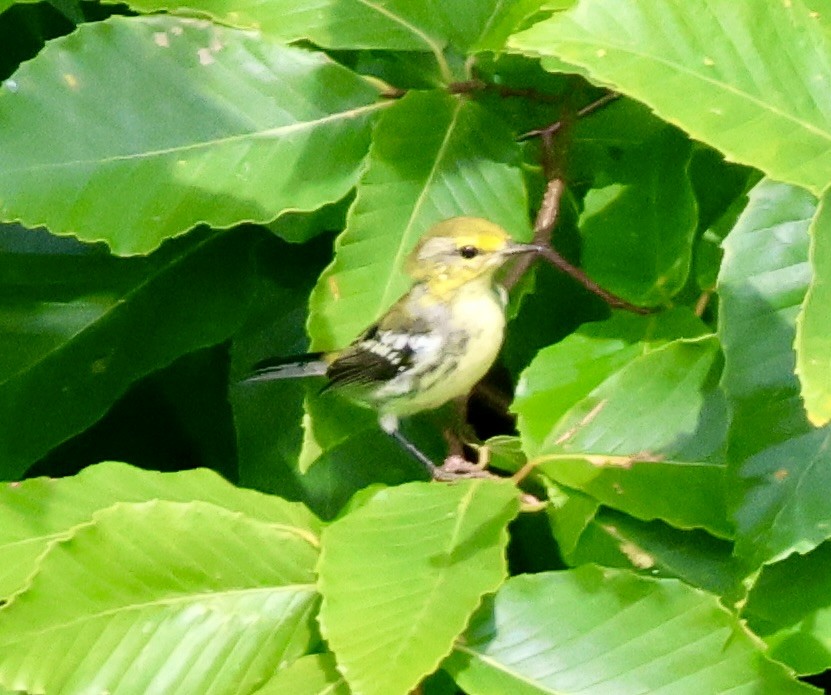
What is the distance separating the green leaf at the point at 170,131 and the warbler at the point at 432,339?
0.16m

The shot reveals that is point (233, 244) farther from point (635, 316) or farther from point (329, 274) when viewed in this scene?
point (635, 316)

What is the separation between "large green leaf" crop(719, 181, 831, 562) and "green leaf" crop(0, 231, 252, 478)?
59 centimetres

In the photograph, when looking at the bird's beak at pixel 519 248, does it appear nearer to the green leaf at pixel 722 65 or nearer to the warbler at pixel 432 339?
the warbler at pixel 432 339

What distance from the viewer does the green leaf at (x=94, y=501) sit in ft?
2.96

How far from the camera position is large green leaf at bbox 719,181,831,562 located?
2.55 feet

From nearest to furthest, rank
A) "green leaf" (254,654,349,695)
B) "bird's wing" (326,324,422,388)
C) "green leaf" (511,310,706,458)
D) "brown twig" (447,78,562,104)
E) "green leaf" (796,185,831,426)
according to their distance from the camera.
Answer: "green leaf" (796,185,831,426) → "green leaf" (254,654,349,695) → "green leaf" (511,310,706,458) → "brown twig" (447,78,562,104) → "bird's wing" (326,324,422,388)

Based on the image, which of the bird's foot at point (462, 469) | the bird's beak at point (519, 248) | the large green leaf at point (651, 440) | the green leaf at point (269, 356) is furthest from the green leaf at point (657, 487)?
the green leaf at point (269, 356)

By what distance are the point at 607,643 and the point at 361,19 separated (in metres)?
0.64

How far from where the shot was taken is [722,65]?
0.76 metres

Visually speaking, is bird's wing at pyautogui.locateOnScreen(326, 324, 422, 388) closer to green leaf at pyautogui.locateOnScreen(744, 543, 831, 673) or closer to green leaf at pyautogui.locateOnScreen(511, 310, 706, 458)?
green leaf at pyautogui.locateOnScreen(511, 310, 706, 458)

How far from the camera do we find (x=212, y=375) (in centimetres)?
132

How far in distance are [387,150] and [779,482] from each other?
19.2 inches

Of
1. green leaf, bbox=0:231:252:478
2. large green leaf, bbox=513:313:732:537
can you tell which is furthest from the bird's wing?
large green leaf, bbox=513:313:732:537

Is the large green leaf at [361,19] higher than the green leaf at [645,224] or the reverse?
higher
